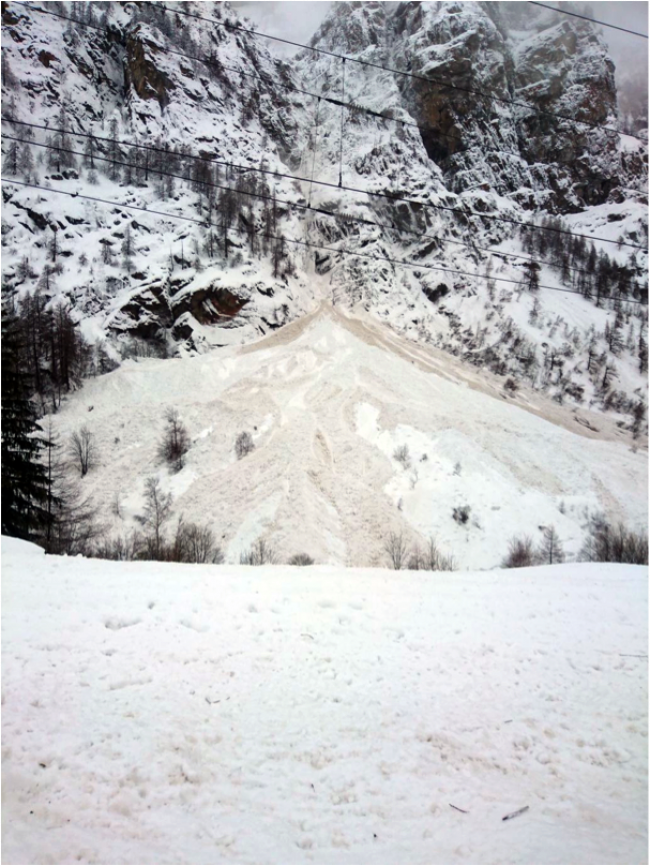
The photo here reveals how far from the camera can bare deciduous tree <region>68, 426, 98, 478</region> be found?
4.52 meters

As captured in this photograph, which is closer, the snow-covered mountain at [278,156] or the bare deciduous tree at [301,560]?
the snow-covered mountain at [278,156]

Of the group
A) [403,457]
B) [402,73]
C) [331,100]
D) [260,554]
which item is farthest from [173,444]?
[403,457]

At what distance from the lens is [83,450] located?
461 centimetres

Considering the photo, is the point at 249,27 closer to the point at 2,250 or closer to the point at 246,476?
the point at 2,250

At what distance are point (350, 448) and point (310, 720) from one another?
7.73 meters

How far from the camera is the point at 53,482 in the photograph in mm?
4195

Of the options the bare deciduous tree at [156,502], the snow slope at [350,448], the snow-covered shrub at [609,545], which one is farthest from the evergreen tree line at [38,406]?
the snow-covered shrub at [609,545]

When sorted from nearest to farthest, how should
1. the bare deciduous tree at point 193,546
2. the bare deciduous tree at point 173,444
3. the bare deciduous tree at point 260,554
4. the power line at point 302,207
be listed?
the power line at point 302,207
the bare deciduous tree at point 173,444
the bare deciduous tree at point 193,546
the bare deciduous tree at point 260,554

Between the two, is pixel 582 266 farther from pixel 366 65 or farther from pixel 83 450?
pixel 83 450

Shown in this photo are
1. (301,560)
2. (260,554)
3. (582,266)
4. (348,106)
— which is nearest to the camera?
(348,106)

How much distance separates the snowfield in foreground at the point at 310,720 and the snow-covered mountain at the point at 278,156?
10.2ft

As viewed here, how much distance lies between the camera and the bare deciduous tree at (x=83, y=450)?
452 cm

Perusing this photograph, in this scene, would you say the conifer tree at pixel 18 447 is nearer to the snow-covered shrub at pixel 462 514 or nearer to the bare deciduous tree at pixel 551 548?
the snow-covered shrub at pixel 462 514

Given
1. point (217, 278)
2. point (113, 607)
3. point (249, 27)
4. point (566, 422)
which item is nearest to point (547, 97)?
point (249, 27)
